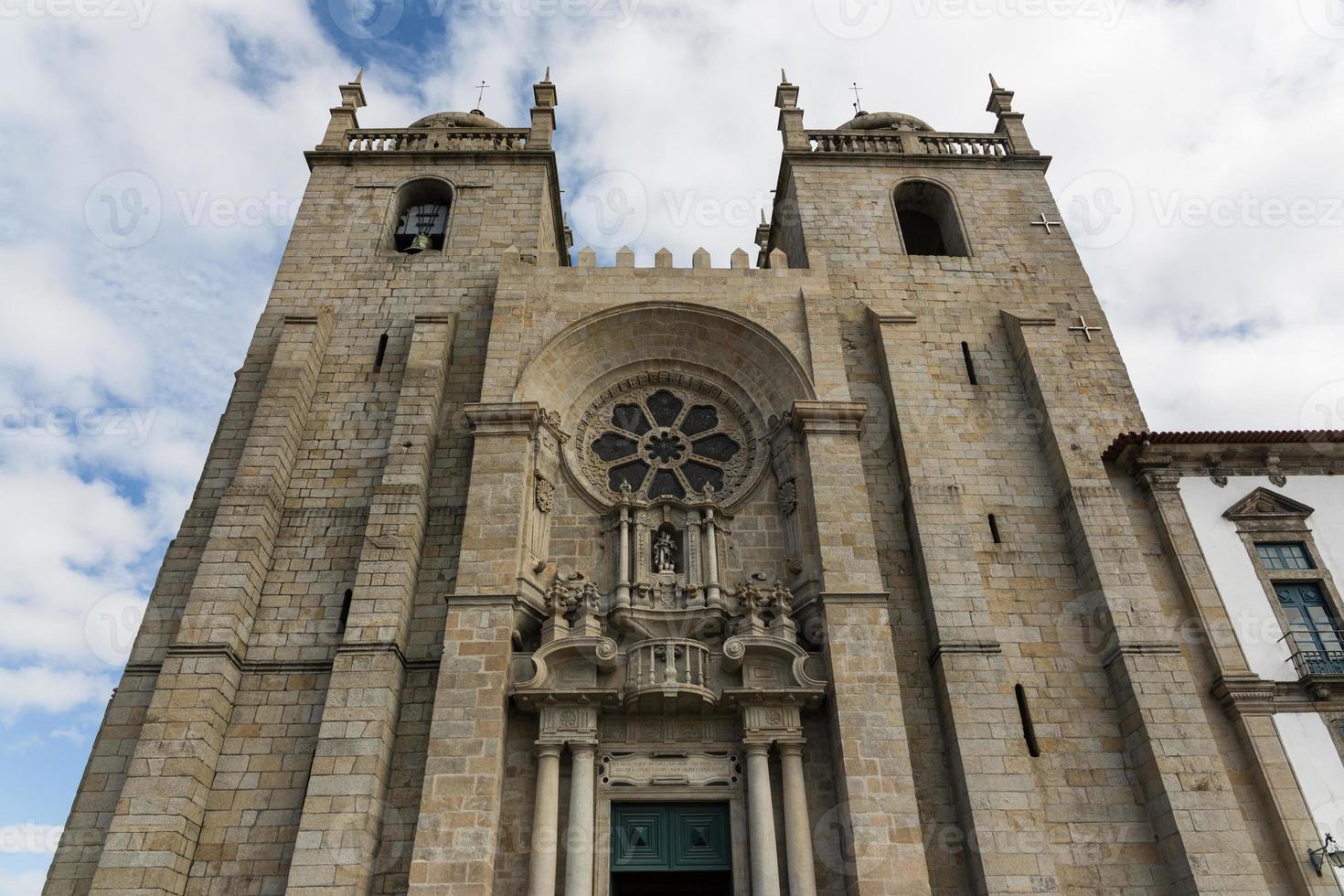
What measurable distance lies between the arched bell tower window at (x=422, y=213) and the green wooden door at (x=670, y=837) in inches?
511

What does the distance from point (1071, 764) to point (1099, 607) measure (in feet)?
7.95

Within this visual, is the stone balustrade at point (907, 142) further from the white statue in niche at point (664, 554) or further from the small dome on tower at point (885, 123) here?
the white statue in niche at point (664, 554)

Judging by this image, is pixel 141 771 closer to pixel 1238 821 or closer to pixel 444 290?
pixel 444 290

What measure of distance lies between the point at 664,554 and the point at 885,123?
49.3 feet

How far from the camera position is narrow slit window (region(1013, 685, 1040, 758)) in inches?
483

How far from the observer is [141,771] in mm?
11203

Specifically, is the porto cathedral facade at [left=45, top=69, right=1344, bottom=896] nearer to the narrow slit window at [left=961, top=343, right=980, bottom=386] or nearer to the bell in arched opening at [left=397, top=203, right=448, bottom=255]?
the narrow slit window at [left=961, top=343, right=980, bottom=386]

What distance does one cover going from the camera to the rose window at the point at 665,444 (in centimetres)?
1559

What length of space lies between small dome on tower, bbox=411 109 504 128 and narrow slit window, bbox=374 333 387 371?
792 cm

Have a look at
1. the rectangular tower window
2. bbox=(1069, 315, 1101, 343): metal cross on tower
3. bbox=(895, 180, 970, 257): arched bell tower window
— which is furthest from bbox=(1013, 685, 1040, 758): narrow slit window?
bbox=(895, 180, 970, 257): arched bell tower window

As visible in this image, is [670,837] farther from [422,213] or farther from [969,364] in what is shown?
[422,213]

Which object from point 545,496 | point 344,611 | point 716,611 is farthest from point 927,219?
point 344,611

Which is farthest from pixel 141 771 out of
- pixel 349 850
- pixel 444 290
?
pixel 444 290

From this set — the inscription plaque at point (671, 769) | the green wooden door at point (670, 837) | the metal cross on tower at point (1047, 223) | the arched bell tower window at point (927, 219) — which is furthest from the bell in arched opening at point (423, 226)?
the metal cross on tower at point (1047, 223)
